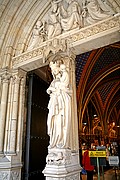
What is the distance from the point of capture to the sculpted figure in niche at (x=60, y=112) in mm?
2895

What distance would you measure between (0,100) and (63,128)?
6.09 ft

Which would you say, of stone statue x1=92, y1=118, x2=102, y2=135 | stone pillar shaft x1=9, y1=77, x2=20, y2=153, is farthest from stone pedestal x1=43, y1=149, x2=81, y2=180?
stone statue x1=92, y1=118, x2=102, y2=135

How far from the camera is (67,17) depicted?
13.0ft

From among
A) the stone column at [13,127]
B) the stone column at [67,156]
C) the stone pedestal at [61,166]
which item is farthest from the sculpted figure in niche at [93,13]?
the stone pedestal at [61,166]

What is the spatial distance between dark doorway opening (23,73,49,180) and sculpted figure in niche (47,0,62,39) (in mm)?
1250

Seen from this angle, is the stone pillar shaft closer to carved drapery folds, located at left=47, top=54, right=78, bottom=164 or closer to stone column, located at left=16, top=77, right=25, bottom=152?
stone column, located at left=16, top=77, right=25, bottom=152

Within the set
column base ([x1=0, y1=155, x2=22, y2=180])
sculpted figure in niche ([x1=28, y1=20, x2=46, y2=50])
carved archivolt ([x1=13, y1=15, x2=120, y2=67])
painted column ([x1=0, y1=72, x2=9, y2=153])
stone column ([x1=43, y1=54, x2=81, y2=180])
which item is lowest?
column base ([x1=0, y1=155, x2=22, y2=180])

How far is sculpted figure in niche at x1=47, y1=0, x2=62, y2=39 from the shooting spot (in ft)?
12.9

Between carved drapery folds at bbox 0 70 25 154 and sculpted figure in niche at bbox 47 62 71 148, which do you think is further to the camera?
carved drapery folds at bbox 0 70 25 154

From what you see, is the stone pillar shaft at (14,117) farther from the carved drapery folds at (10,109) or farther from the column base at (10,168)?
the column base at (10,168)

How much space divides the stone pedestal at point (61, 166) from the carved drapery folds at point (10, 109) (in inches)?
45.8

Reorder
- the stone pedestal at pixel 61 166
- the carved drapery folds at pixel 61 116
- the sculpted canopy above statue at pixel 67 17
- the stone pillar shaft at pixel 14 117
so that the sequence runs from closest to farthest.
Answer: the stone pedestal at pixel 61 166 < the carved drapery folds at pixel 61 116 < the sculpted canopy above statue at pixel 67 17 < the stone pillar shaft at pixel 14 117

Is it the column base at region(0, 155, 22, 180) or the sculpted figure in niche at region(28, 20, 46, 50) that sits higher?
the sculpted figure in niche at region(28, 20, 46, 50)

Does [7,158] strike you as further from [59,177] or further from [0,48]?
[0,48]
